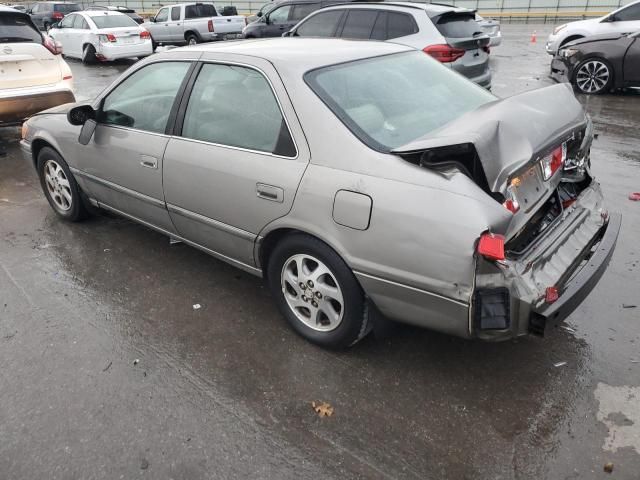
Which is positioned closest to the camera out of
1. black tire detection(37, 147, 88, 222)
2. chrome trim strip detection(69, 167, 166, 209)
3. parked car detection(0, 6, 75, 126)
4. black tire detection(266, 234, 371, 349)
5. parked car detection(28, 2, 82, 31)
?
black tire detection(266, 234, 371, 349)

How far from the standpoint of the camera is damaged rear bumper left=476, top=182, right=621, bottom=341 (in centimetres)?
238

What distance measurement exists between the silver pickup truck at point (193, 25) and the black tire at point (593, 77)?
12339mm

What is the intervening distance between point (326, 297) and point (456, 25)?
6.62 meters

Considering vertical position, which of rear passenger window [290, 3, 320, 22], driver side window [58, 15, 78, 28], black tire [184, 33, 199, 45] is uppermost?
rear passenger window [290, 3, 320, 22]

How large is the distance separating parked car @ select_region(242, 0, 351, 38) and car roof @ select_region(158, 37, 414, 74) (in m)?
10.0

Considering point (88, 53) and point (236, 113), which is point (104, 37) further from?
point (236, 113)

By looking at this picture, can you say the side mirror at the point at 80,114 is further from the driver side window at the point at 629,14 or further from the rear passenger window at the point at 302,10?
the driver side window at the point at 629,14

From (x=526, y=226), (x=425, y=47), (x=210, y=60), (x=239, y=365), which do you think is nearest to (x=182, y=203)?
(x=210, y=60)

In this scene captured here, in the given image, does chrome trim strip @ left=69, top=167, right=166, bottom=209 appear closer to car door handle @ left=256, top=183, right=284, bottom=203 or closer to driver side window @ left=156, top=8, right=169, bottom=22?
car door handle @ left=256, top=183, right=284, bottom=203

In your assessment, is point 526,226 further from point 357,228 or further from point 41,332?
point 41,332

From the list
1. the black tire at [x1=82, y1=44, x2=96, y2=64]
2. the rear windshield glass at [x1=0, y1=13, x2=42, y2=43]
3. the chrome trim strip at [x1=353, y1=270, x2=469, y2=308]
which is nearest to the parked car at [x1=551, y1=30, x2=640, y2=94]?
the chrome trim strip at [x1=353, y1=270, x2=469, y2=308]

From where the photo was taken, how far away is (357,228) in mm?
2637

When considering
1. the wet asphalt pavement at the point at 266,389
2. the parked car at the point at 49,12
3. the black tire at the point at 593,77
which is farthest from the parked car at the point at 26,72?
the parked car at the point at 49,12

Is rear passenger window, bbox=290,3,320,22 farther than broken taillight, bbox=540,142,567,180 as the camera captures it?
Yes
